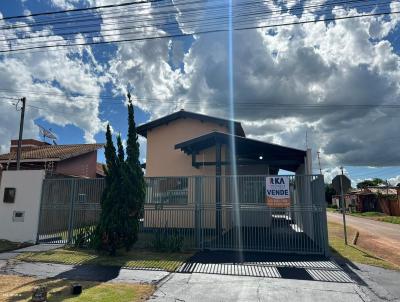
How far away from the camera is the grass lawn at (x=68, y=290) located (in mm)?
5895

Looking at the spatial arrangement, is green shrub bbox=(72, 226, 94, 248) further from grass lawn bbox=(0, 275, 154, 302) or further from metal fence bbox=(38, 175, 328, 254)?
grass lawn bbox=(0, 275, 154, 302)

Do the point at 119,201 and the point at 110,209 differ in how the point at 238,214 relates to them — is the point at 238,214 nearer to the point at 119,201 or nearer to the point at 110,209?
the point at 119,201

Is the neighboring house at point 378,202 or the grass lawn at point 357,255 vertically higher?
the neighboring house at point 378,202

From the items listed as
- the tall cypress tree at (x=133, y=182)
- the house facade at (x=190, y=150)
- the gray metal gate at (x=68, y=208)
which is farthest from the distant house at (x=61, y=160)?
the tall cypress tree at (x=133, y=182)

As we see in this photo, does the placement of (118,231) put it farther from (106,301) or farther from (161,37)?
(161,37)

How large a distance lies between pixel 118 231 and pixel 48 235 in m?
4.69

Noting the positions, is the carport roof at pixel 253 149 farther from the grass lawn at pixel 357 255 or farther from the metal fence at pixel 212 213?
the grass lawn at pixel 357 255

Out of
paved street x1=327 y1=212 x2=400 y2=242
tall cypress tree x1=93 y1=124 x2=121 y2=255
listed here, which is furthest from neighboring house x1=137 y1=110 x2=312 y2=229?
paved street x1=327 y1=212 x2=400 y2=242

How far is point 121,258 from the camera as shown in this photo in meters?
9.55

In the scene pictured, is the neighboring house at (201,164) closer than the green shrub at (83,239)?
Yes

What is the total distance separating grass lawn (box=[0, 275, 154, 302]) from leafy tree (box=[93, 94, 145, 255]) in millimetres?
2559

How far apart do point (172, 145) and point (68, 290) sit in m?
11.1

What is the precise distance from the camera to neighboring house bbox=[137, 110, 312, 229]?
1122 centimetres

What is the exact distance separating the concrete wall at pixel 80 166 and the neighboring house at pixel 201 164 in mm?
6470
